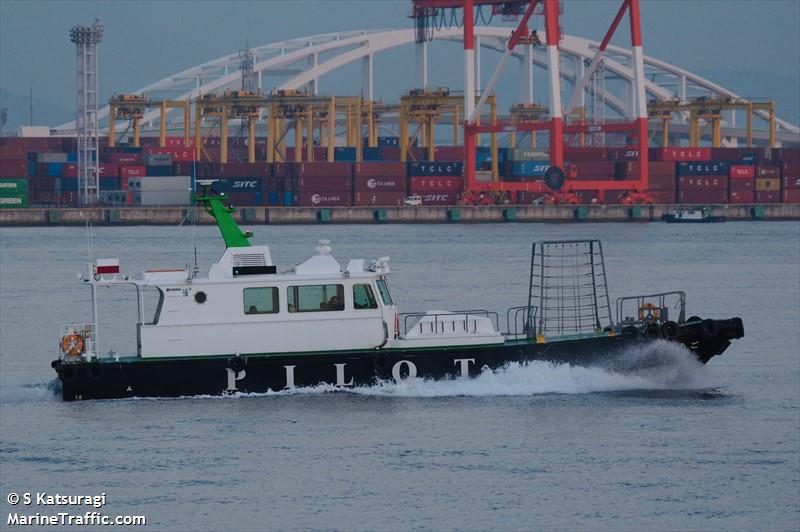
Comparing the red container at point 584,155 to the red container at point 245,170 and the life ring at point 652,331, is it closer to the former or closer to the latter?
the red container at point 245,170

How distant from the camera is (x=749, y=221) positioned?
120 metres

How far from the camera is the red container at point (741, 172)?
118875mm

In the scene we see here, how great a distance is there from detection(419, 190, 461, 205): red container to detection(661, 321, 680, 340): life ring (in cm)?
9001

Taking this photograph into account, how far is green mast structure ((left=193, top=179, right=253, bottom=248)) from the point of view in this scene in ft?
83.9

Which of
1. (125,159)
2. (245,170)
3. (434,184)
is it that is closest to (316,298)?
(245,170)

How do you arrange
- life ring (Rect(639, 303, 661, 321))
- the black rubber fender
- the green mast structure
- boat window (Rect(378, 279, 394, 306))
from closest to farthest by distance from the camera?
1. boat window (Rect(378, 279, 394, 306))
2. the green mast structure
3. the black rubber fender
4. life ring (Rect(639, 303, 661, 321))

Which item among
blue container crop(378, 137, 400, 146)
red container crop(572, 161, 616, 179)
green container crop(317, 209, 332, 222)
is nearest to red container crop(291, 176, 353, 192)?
green container crop(317, 209, 332, 222)

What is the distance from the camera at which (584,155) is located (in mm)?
122250

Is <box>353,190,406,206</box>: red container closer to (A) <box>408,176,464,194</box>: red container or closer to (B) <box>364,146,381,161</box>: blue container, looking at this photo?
(A) <box>408,176,464,194</box>: red container

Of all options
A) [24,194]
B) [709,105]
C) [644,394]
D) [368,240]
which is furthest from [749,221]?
[644,394]

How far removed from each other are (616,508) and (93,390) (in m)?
9.67

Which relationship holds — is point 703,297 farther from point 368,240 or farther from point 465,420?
point 368,240

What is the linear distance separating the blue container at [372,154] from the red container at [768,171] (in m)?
33.3

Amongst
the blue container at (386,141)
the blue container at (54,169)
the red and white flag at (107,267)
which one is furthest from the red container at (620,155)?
the red and white flag at (107,267)
